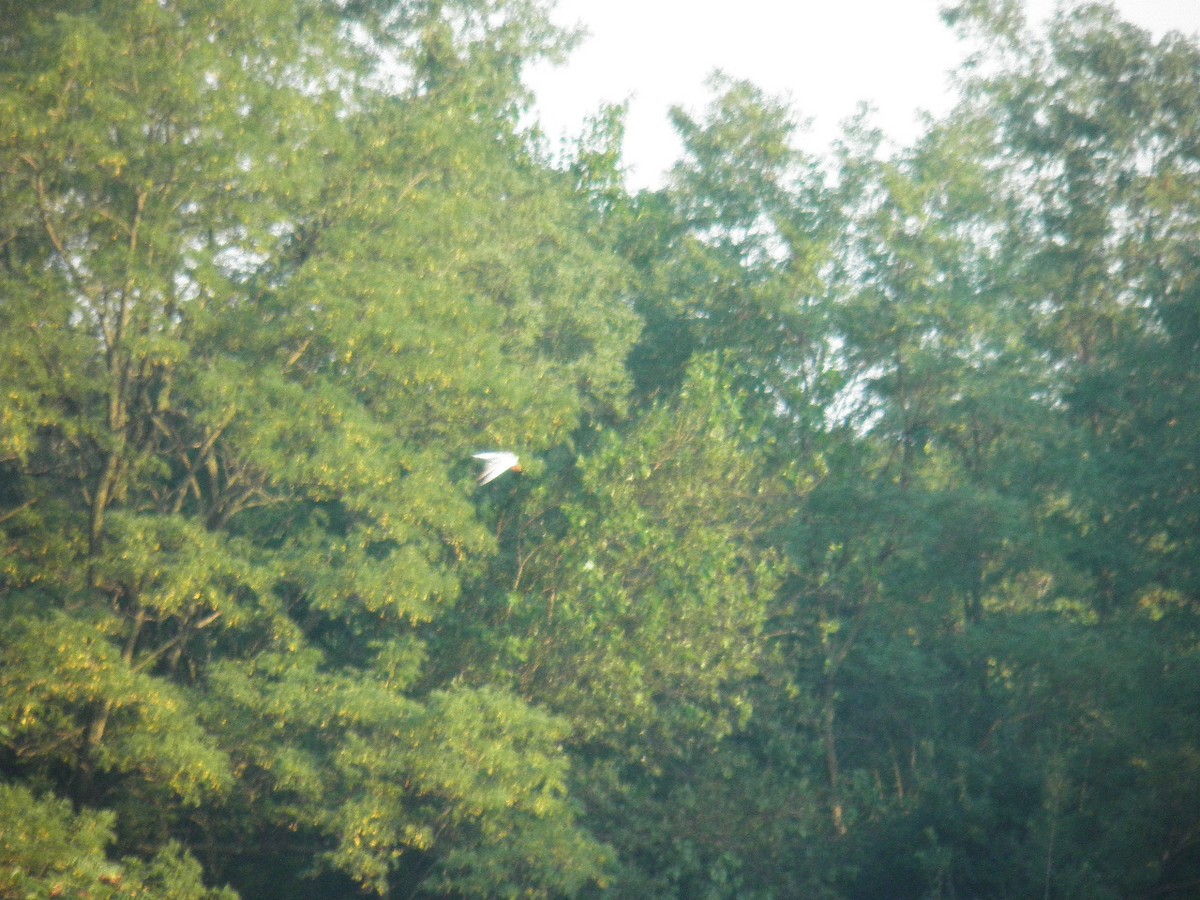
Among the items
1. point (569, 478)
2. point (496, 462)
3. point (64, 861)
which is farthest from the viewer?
point (569, 478)

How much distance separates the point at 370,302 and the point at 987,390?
964cm

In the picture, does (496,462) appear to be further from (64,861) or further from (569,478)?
(64,861)

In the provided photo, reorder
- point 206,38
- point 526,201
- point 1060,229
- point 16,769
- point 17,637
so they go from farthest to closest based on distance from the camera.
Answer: point 1060,229
point 526,201
point 16,769
point 206,38
point 17,637

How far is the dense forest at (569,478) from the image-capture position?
12.4 m

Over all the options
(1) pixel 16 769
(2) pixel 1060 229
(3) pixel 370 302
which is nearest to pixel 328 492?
(3) pixel 370 302

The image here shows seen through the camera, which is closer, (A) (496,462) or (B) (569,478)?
(A) (496,462)

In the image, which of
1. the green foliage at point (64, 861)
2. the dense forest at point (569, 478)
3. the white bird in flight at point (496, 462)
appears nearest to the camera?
the green foliage at point (64, 861)

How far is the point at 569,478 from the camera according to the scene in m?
17.3

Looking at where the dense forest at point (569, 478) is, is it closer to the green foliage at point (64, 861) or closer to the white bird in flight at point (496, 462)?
the green foliage at point (64, 861)

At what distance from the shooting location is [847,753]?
20.1m

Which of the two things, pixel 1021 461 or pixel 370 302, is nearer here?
pixel 370 302

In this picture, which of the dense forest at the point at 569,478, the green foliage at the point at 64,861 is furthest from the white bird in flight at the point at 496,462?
the green foliage at the point at 64,861

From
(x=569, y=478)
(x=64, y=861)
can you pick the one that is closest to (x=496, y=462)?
(x=569, y=478)

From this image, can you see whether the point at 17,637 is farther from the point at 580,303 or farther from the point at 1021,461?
the point at 1021,461
